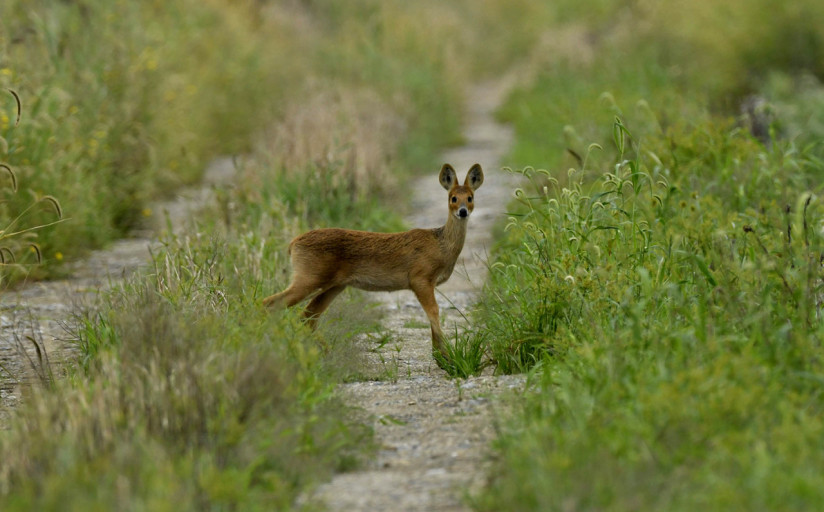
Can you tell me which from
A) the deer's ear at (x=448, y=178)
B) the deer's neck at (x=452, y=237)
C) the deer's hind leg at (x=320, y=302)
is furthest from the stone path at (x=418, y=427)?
the deer's ear at (x=448, y=178)

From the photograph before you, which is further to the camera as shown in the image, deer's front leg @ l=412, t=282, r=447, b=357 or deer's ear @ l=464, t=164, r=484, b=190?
deer's ear @ l=464, t=164, r=484, b=190

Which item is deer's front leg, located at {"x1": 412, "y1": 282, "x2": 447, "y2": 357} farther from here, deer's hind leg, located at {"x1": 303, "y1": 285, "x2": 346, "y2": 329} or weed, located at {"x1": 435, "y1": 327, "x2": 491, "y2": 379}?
deer's hind leg, located at {"x1": 303, "y1": 285, "x2": 346, "y2": 329}

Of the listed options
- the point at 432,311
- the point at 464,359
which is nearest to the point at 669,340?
the point at 464,359

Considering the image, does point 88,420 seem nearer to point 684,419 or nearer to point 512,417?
point 512,417

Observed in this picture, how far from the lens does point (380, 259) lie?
666 centimetres

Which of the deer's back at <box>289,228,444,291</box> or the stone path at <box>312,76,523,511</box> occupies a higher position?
the deer's back at <box>289,228,444,291</box>

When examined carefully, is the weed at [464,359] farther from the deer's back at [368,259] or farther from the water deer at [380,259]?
the deer's back at [368,259]

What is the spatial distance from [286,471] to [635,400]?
1.46m

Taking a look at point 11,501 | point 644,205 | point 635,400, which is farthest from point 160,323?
point 644,205

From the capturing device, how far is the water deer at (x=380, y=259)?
261 inches

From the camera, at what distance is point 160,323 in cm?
530

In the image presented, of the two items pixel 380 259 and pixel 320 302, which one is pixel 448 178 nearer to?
pixel 380 259

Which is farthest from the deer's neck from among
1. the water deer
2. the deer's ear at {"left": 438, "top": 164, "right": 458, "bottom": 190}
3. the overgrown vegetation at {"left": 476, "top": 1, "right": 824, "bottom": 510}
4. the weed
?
the weed

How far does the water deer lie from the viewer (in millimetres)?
6641
